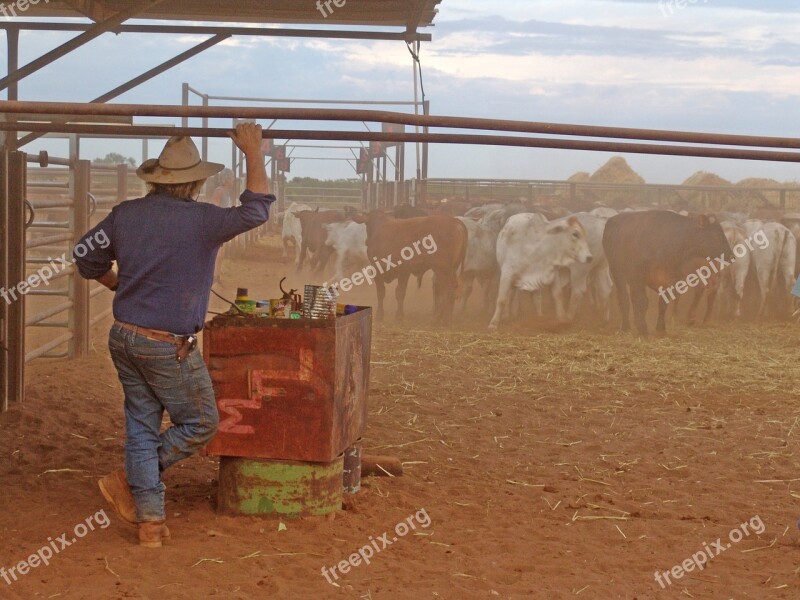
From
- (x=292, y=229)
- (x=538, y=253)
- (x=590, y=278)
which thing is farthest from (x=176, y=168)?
(x=292, y=229)

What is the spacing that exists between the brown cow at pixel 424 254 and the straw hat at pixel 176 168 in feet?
30.8

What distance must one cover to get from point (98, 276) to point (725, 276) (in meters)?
12.1

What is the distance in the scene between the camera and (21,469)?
5172mm

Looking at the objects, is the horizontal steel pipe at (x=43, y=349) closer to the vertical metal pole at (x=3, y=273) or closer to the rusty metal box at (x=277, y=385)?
the vertical metal pole at (x=3, y=273)

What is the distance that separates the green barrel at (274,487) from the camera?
4340mm

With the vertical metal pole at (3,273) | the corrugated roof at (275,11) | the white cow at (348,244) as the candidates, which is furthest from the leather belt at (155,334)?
the white cow at (348,244)

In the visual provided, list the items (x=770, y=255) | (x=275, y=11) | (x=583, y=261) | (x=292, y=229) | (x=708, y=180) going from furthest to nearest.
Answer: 1. (x=708, y=180)
2. (x=292, y=229)
3. (x=770, y=255)
4. (x=583, y=261)
5. (x=275, y=11)

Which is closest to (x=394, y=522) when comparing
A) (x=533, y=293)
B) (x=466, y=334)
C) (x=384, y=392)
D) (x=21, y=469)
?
(x=21, y=469)

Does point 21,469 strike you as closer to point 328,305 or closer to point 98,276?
point 98,276

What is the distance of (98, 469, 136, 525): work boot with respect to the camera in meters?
4.03

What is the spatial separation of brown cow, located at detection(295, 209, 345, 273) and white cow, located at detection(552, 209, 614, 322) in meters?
4.66

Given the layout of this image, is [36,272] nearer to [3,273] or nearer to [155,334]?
[3,273]

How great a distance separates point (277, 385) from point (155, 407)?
568mm

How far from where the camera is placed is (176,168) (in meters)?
3.93
